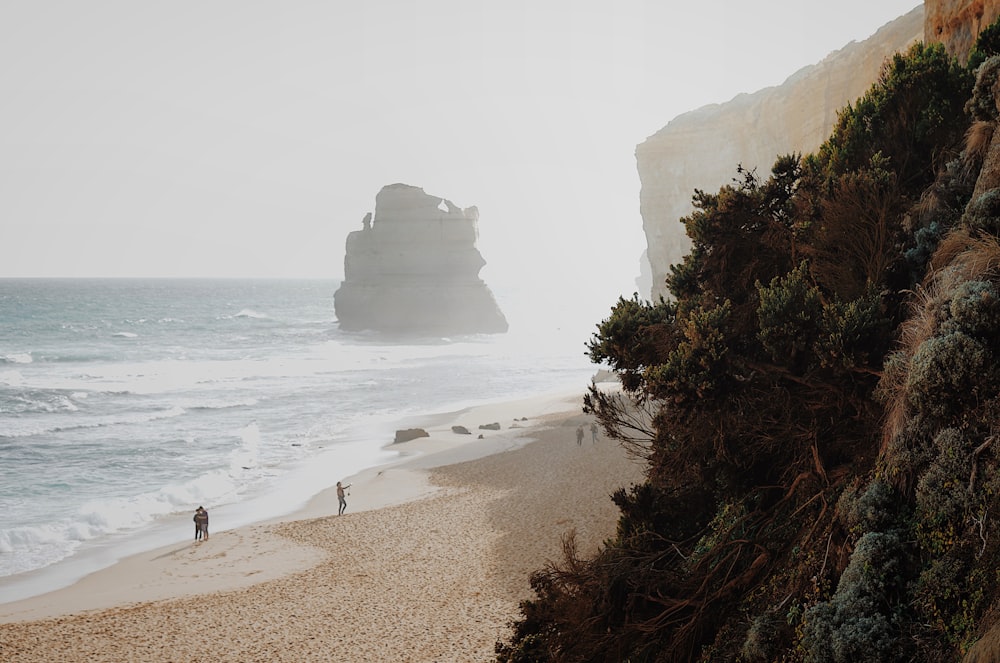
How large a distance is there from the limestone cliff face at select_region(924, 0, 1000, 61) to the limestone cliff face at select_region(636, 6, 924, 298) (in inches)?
791

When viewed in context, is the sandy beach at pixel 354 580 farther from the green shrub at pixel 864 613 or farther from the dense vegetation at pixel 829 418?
the green shrub at pixel 864 613

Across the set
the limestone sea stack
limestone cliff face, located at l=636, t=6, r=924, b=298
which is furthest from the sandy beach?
the limestone sea stack

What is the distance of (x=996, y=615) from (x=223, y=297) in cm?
16582

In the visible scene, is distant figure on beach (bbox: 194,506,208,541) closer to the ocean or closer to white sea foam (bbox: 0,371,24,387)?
the ocean

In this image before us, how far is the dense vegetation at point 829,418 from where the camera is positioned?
6336 mm

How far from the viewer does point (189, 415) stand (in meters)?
37.5

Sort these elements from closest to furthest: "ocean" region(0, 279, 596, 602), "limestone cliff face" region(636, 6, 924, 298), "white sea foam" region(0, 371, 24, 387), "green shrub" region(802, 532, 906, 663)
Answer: "green shrub" region(802, 532, 906, 663), "ocean" region(0, 279, 596, 602), "limestone cliff face" region(636, 6, 924, 298), "white sea foam" region(0, 371, 24, 387)

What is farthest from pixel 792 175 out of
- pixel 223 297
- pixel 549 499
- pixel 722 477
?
pixel 223 297

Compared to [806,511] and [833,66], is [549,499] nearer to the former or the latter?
[806,511]

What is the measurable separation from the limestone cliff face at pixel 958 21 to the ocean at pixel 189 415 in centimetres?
2017

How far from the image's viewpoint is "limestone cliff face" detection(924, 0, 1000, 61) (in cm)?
1152

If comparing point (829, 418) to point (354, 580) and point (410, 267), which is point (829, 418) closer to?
point (354, 580)

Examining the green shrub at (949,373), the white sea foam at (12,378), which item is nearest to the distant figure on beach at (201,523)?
the green shrub at (949,373)

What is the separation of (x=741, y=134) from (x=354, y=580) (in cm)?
4029
